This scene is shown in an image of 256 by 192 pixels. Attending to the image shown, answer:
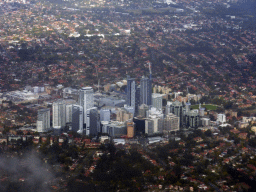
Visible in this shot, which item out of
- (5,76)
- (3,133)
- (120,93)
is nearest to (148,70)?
(120,93)

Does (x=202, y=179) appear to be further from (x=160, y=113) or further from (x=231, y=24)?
(x=231, y=24)

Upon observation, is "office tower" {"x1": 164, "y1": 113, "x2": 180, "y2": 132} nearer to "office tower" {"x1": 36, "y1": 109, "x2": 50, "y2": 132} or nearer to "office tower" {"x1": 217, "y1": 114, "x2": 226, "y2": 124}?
"office tower" {"x1": 217, "y1": 114, "x2": 226, "y2": 124}

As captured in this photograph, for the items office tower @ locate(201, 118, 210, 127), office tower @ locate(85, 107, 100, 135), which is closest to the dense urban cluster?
office tower @ locate(85, 107, 100, 135)

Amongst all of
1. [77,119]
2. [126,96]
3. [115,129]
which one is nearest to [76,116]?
[77,119]

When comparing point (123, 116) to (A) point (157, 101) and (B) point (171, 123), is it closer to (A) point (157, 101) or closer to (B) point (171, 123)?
(B) point (171, 123)

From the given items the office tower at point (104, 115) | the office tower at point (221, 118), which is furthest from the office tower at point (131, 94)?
the office tower at point (221, 118)

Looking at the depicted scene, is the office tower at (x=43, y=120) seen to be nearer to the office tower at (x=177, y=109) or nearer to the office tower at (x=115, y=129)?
the office tower at (x=115, y=129)
